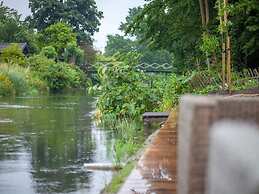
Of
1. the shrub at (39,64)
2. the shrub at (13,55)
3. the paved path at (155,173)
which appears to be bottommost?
the paved path at (155,173)

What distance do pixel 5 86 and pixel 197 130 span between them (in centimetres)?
3642

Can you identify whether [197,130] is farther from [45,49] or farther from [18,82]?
[45,49]

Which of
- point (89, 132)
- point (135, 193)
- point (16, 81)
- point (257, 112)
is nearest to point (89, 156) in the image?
point (89, 132)

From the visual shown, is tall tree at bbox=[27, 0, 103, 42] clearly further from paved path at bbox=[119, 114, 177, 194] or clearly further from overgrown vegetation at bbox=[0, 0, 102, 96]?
paved path at bbox=[119, 114, 177, 194]

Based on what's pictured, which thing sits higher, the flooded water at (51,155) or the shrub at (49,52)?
the shrub at (49,52)

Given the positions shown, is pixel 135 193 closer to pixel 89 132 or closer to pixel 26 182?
pixel 26 182

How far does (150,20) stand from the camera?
25.2 metres

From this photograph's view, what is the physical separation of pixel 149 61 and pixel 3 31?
82.6 ft

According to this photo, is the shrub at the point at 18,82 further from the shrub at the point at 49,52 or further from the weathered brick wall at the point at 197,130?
the weathered brick wall at the point at 197,130

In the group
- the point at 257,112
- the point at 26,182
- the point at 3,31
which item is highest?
the point at 3,31

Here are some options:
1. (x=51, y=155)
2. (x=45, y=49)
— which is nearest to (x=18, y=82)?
(x=45, y=49)

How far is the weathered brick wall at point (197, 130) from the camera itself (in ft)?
5.40

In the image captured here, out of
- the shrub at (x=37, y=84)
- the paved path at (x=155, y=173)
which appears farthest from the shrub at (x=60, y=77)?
the paved path at (x=155, y=173)

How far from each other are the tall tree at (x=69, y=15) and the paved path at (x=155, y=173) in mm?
76699
